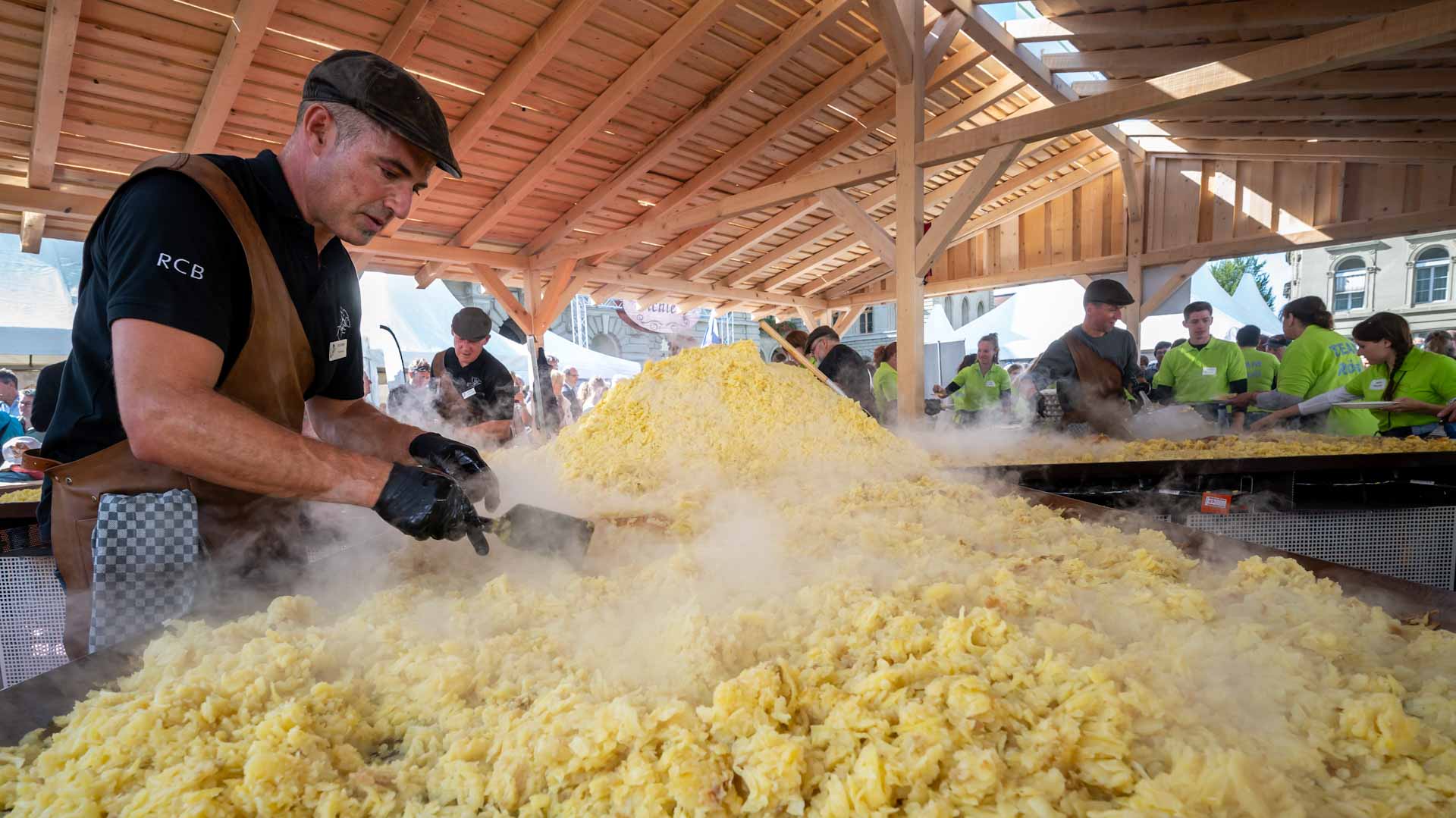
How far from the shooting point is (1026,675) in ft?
3.17

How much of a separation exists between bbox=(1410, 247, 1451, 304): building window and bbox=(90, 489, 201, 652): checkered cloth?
31323 mm

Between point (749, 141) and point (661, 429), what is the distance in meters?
5.03

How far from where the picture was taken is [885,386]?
790 cm

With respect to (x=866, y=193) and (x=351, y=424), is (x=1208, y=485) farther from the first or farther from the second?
(x=866, y=193)

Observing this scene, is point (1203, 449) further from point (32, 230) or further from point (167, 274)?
point (32, 230)

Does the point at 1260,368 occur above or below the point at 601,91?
below

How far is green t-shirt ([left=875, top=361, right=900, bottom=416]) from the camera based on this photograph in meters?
7.77

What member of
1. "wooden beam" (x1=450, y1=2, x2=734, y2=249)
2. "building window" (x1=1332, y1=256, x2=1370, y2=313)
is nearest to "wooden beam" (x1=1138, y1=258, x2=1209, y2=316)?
"wooden beam" (x1=450, y1=2, x2=734, y2=249)

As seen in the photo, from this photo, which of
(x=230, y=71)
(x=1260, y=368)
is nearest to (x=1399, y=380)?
(x=1260, y=368)

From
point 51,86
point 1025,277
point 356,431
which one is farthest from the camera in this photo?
point 1025,277

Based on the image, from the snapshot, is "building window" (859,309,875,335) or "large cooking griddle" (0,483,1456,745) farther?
"building window" (859,309,875,335)

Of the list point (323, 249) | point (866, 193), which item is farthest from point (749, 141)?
point (323, 249)

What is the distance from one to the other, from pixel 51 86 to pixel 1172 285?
36.3ft

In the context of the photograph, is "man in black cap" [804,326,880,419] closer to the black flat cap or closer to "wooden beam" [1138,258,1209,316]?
the black flat cap
